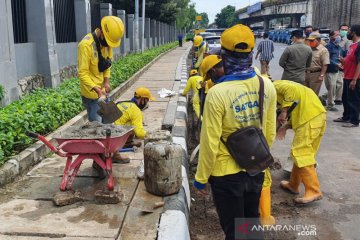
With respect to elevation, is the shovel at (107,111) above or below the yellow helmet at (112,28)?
below

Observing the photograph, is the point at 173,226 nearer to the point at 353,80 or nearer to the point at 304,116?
the point at 304,116

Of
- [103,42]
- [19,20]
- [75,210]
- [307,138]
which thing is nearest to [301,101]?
[307,138]

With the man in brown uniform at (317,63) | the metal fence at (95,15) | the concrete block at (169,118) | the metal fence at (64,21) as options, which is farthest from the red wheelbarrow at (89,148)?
the metal fence at (95,15)

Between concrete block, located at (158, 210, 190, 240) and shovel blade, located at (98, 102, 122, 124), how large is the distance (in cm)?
153

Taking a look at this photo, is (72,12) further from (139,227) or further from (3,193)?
(139,227)

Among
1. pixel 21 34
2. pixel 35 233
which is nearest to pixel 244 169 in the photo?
pixel 35 233

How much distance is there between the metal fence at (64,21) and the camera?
1035 cm

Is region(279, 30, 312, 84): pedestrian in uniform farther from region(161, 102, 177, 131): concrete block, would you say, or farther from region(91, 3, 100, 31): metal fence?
region(91, 3, 100, 31): metal fence

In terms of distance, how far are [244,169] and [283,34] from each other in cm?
4427

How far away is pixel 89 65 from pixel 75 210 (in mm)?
1901

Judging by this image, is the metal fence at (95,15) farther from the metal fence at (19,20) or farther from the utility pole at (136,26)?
the metal fence at (19,20)

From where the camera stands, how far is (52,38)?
8781mm

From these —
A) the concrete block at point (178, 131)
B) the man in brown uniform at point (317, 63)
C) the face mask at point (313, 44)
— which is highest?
the face mask at point (313, 44)

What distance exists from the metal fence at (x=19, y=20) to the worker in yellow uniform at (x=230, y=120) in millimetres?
6275
